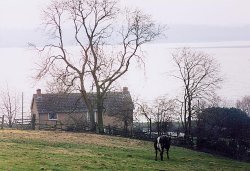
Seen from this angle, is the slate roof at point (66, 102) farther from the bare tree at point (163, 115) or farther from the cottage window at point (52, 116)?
the bare tree at point (163, 115)

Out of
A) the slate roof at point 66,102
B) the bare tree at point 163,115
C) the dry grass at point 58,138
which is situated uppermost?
the slate roof at point 66,102

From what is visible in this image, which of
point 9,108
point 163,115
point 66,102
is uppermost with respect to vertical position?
point 66,102

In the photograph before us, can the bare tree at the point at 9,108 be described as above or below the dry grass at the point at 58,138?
above

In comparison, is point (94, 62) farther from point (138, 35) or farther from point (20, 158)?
point (20, 158)

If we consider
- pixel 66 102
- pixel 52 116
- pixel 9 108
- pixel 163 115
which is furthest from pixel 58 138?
pixel 9 108

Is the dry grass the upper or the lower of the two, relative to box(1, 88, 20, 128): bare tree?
lower

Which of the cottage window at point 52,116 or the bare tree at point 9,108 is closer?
the cottage window at point 52,116

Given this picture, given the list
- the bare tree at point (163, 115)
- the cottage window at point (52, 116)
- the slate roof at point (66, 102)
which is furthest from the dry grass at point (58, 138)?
the cottage window at point (52, 116)

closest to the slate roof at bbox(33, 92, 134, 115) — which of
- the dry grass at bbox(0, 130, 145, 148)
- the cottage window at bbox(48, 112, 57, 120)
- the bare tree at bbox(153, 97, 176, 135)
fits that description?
the cottage window at bbox(48, 112, 57, 120)

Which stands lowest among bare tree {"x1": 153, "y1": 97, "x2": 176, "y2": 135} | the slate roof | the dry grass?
the dry grass

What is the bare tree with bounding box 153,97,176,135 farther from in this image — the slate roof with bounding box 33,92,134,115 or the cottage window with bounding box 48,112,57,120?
the cottage window with bounding box 48,112,57,120

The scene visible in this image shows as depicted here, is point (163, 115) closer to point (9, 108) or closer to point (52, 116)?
point (52, 116)

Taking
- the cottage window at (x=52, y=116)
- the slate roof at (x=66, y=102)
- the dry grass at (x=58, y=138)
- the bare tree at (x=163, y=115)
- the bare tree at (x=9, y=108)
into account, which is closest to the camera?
the dry grass at (x=58, y=138)

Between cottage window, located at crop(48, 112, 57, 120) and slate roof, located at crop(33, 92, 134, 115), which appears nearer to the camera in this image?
slate roof, located at crop(33, 92, 134, 115)
